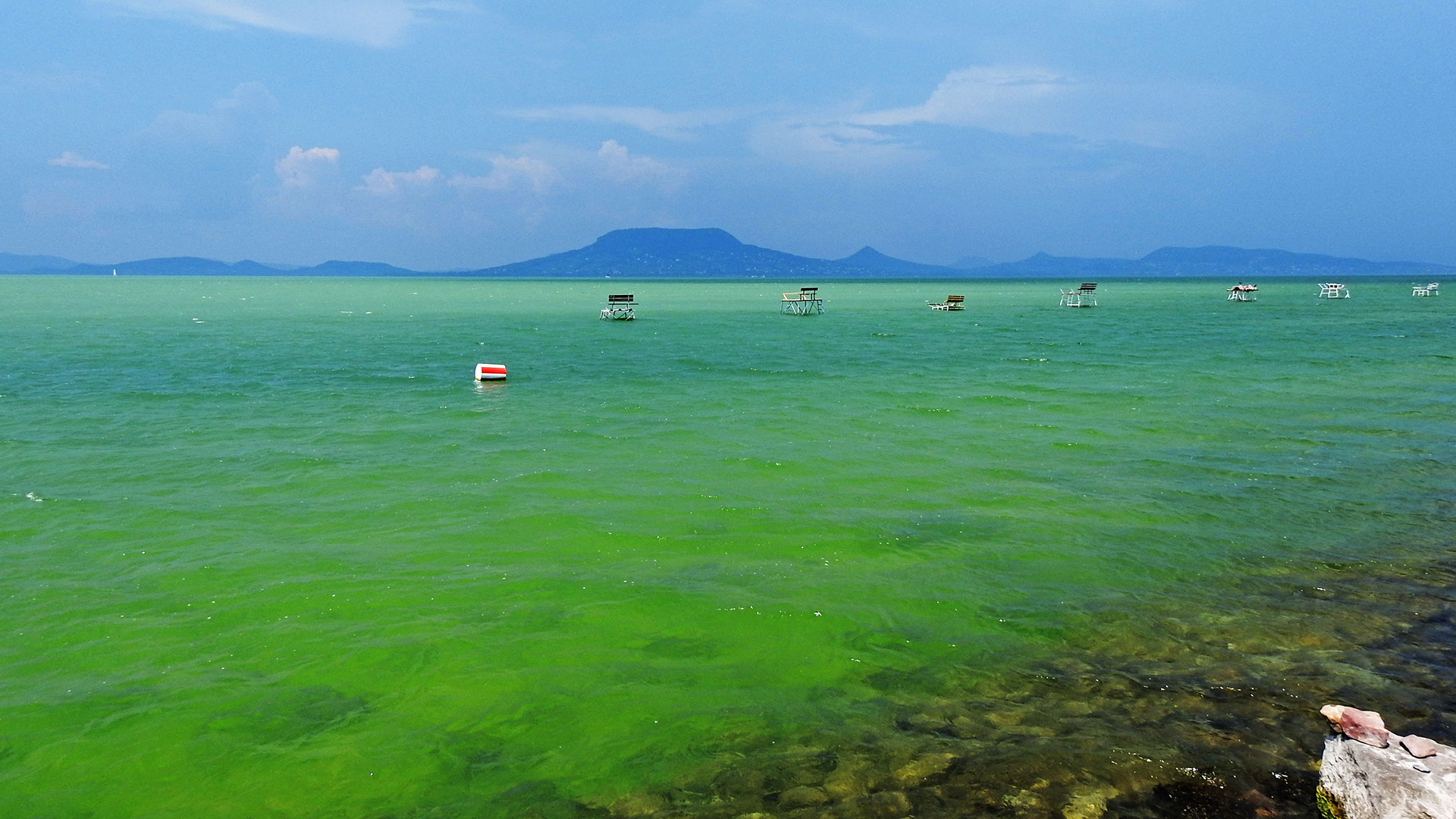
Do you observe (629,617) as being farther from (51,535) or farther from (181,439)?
(181,439)

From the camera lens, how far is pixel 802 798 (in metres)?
6.20

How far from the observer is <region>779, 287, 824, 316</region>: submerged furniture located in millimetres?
74750

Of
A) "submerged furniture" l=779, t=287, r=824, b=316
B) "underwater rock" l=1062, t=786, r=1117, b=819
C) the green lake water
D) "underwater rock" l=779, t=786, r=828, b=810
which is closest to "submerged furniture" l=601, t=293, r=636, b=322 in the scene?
"submerged furniture" l=779, t=287, r=824, b=316

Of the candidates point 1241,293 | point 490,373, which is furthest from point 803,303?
point 1241,293

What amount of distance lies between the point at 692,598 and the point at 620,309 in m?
63.6

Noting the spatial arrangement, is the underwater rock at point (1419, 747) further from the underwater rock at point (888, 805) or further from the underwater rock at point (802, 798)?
the underwater rock at point (802, 798)

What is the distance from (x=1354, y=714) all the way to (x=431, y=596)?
9140mm

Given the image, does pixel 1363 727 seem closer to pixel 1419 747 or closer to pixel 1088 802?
pixel 1419 747

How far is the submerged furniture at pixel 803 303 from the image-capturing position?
245 ft

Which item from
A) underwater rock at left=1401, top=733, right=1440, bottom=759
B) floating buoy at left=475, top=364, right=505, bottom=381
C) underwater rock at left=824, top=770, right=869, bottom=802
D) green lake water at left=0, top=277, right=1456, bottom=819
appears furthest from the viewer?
floating buoy at left=475, top=364, right=505, bottom=381

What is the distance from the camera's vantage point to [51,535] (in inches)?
484

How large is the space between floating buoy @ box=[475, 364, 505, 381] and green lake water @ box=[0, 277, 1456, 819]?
212 inches

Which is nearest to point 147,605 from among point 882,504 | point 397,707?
point 397,707

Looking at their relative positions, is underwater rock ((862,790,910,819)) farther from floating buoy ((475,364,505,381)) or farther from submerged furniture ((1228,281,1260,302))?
submerged furniture ((1228,281,1260,302))
